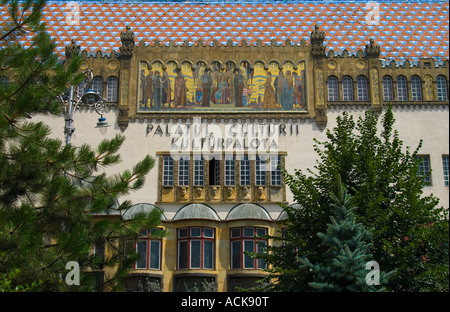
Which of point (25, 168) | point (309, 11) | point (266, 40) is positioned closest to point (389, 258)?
point (25, 168)

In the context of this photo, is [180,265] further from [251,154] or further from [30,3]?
[30,3]

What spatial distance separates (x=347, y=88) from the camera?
37.8 meters

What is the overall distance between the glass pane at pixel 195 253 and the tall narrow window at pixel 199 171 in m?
3.48

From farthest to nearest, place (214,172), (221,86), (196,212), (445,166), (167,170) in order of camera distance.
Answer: (221,86) < (445,166) < (214,172) < (167,170) < (196,212)

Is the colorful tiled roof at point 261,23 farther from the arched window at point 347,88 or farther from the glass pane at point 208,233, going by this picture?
the glass pane at point 208,233

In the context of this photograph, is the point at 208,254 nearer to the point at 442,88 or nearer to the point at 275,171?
the point at 275,171

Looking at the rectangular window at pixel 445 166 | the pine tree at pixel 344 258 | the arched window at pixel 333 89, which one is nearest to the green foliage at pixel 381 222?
the pine tree at pixel 344 258

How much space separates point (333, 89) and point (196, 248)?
12.2m

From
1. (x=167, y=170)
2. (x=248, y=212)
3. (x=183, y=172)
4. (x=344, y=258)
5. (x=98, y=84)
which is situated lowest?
(x=344, y=258)

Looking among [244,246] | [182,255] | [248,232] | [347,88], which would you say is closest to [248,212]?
[248,232]

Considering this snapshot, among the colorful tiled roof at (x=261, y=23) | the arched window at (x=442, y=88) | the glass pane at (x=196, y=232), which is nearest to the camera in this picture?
the glass pane at (x=196, y=232)

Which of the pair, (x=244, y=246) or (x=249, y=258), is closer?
(x=249, y=258)

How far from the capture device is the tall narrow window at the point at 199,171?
3553 cm

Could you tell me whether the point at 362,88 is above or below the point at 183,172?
above
